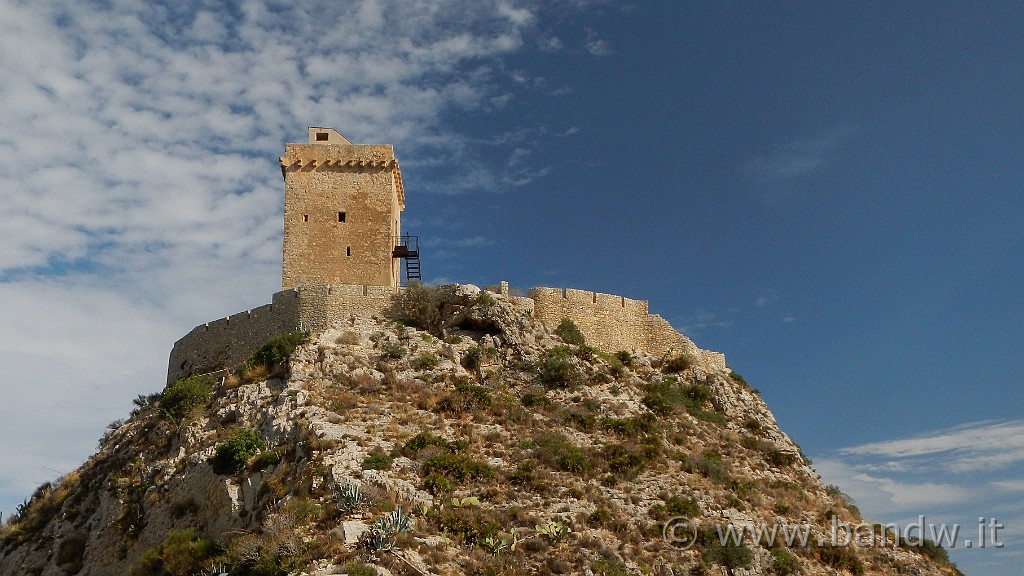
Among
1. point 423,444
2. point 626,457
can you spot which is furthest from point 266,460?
point 626,457

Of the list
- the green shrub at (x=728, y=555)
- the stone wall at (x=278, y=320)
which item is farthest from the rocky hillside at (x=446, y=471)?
the stone wall at (x=278, y=320)

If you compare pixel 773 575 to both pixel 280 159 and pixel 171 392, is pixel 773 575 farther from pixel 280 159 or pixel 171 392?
pixel 280 159

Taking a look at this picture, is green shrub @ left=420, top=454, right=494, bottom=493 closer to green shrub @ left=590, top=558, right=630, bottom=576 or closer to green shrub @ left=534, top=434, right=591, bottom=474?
green shrub @ left=534, top=434, right=591, bottom=474

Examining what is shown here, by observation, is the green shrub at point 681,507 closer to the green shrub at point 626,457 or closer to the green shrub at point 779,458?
the green shrub at point 626,457

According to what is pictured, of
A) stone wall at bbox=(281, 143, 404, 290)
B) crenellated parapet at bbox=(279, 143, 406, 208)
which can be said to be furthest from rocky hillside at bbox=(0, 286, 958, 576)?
crenellated parapet at bbox=(279, 143, 406, 208)

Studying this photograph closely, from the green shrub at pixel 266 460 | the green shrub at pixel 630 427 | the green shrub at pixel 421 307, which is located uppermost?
the green shrub at pixel 421 307

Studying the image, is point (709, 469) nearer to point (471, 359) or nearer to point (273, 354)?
point (471, 359)

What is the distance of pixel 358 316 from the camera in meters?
26.6

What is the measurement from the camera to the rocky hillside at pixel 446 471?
18.2m

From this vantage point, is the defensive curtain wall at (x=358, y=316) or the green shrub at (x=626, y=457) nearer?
the green shrub at (x=626, y=457)

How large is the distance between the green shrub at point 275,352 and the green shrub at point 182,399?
4.56 feet

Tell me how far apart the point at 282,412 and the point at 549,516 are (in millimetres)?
7651

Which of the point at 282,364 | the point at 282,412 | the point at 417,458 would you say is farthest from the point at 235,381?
the point at 417,458

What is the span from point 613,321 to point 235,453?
41.2 ft
